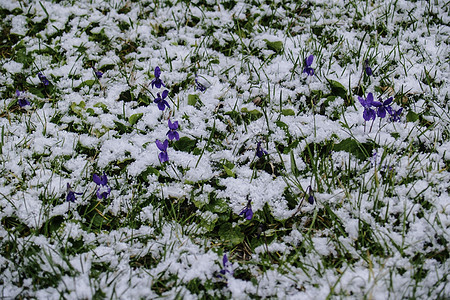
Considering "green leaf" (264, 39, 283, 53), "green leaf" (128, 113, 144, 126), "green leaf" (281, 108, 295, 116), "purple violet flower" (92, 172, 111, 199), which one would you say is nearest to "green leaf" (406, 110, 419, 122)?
"green leaf" (281, 108, 295, 116)

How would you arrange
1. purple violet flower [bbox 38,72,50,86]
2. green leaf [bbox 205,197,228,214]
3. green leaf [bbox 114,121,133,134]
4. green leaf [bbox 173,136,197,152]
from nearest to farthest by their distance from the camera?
green leaf [bbox 205,197,228,214] < green leaf [bbox 173,136,197,152] < green leaf [bbox 114,121,133,134] < purple violet flower [bbox 38,72,50,86]

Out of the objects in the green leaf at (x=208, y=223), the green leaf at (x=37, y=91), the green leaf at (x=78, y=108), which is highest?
the green leaf at (x=37, y=91)

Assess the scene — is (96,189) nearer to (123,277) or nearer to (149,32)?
(123,277)

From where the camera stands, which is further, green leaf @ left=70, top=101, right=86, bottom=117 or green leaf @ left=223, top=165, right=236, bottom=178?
green leaf @ left=70, top=101, right=86, bottom=117

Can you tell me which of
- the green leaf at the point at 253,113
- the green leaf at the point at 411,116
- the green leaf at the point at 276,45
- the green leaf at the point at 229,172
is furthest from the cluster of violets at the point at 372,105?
the green leaf at the point at 276,45

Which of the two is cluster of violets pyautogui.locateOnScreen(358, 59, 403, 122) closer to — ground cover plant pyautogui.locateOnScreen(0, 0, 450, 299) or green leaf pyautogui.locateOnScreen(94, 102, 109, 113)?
ground cover plant pyautogui.locateOnScreen(0, 0, 450, 299)

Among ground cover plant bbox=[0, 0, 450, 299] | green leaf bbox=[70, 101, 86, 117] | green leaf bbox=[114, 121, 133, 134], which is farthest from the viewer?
green leaf bbox=[70, 101, 86, 117]

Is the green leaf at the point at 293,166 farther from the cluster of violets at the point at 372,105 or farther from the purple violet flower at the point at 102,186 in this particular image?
the purple violet flower at the point at 102,186

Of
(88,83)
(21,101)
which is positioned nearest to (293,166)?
(88,83)
